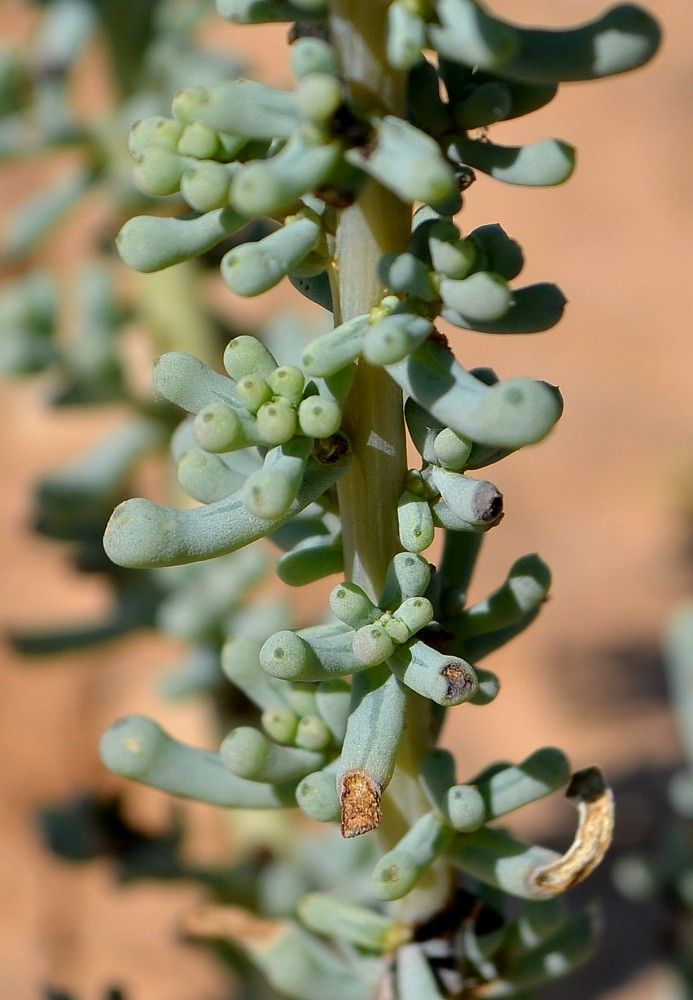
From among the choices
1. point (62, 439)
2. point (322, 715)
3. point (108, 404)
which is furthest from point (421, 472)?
point (62, 439)

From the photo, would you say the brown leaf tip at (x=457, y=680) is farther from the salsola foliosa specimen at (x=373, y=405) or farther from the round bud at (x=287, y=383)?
the round bud at (x=287, y=383)

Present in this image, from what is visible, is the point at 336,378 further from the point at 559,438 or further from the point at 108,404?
the point at 559,438

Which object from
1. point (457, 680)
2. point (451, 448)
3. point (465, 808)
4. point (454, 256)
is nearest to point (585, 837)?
point (465, 808)

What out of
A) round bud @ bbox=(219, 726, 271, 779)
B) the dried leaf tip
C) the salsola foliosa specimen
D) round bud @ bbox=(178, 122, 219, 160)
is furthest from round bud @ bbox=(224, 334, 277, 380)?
the dried leaf tip

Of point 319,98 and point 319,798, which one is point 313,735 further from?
point 319,98

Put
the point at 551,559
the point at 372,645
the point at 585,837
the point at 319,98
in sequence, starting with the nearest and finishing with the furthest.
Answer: the point at 319,98 → the point at 372,645 → the point at 585,837 → the point at 551,559

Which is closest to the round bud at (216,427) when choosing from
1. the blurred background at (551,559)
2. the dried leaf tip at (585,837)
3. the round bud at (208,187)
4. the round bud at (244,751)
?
the round bud at (208,187)

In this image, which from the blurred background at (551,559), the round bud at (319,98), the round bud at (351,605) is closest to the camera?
the round bud at (319,98)

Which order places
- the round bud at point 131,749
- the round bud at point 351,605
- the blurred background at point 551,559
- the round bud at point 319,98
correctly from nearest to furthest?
the round bud at point 319,98 < the round bud at point 351,605 < the round bud at point 131,749 < the blurred background at point 551,559
